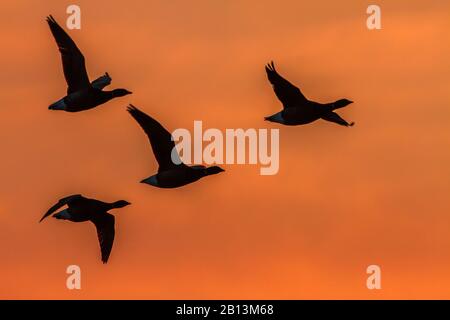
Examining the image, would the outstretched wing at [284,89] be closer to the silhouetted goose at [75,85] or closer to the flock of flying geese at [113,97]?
the flock of flying geese at [113,97]

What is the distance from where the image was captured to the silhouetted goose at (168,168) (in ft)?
132

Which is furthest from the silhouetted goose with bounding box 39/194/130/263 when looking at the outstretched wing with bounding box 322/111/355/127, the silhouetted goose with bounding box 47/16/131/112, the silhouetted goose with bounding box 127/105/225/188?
the outstretched wing with bounding box 322/111/355/127

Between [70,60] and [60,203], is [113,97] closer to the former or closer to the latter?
[70,60]

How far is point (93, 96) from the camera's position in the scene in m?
42.8

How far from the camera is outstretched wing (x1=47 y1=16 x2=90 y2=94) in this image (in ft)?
139

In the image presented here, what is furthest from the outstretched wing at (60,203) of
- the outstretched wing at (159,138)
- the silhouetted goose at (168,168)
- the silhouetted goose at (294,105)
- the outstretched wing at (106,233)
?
the silhouetted goose at (294,105)

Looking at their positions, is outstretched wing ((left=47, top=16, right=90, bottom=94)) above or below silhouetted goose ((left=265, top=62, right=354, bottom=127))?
above

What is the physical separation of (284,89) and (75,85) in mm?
6170

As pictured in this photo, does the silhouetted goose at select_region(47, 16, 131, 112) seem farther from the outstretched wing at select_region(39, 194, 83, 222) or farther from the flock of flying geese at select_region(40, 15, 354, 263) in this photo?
the outstretched wing at select_region(39, 194, 83, 222)

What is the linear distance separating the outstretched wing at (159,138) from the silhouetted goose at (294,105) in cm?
355
